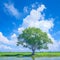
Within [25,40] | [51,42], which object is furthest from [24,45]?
[51,42]

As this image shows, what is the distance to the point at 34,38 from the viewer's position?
57.2 metres

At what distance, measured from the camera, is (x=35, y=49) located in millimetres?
58562

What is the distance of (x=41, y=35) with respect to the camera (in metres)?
57.9

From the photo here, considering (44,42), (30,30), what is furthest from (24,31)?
(44,42)

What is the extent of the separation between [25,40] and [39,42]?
3302 mm

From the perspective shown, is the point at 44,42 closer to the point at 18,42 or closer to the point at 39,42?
the point at 39,42

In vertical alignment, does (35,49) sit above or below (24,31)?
below

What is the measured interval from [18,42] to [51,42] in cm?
765

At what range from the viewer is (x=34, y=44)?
57.8 meters

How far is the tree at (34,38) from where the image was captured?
187 feet

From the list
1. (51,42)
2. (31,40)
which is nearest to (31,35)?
(31,40)

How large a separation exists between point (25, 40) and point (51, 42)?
610 cm

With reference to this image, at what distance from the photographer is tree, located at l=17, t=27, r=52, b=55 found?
57094 mm

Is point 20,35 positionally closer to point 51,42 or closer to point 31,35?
point 31,35
